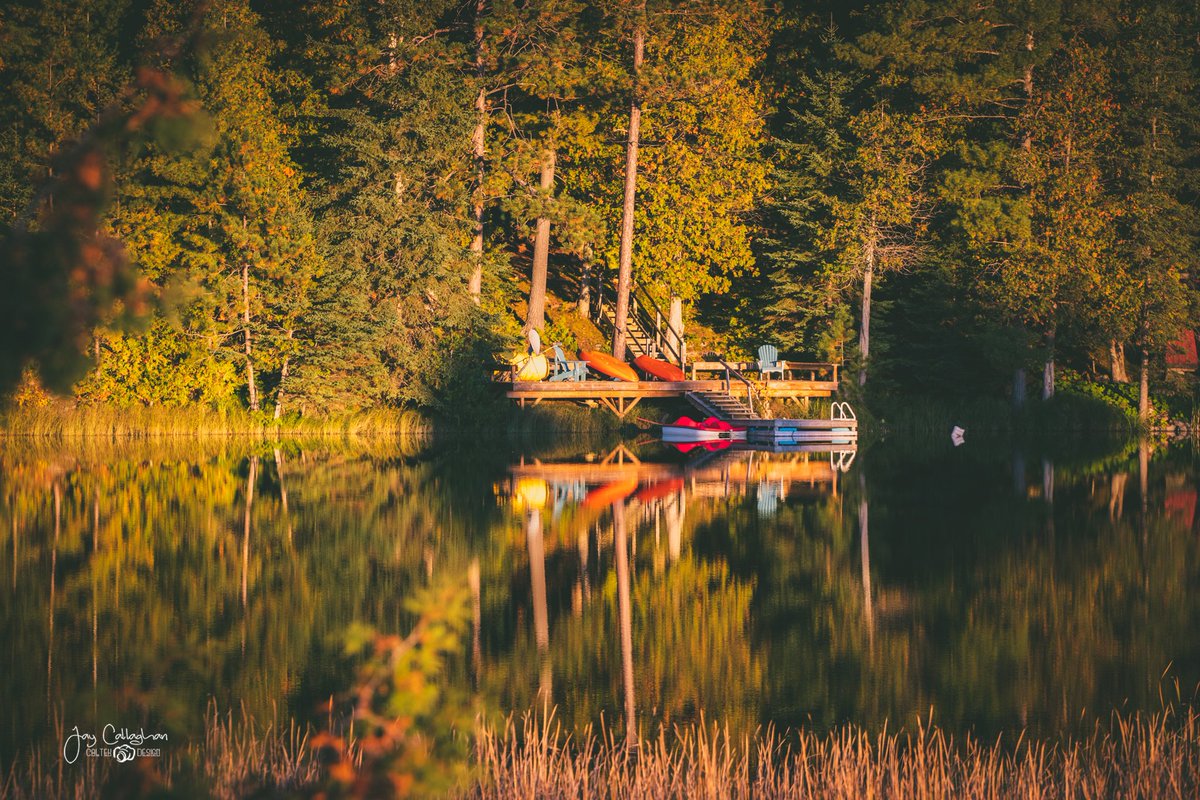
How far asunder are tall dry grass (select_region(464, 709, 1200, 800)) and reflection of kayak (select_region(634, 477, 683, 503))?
42.6 feet

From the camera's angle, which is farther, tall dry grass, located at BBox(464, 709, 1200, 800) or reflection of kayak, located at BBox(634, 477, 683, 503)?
reflection of kayak, located at BBox(634, 477, 683, 503)

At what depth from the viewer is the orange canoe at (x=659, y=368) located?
3731 centimetres

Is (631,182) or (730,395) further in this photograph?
(631,182)

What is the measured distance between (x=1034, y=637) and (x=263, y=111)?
106ft

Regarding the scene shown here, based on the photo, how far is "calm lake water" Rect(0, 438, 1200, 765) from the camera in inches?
343

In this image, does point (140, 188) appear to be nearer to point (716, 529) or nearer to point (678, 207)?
point (678, 207)

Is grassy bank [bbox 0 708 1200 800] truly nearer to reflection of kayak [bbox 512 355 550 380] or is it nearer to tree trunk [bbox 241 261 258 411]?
reflection of kayak [bbox 512 355 550 380]

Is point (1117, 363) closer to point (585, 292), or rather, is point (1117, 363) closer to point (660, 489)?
point (585, 292)

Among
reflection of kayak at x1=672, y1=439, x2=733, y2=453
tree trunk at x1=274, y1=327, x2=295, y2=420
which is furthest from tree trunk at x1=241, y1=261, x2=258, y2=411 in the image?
reflection of kayak at x1=672, y1=439, x2=733, y2=453

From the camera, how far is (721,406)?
119 ft

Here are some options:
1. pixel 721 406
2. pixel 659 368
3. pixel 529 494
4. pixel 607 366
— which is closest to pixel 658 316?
pixel 659 368

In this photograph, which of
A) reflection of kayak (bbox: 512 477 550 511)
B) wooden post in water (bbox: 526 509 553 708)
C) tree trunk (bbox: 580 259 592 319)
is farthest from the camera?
tree trunk (bbox: 580 259 592 319)

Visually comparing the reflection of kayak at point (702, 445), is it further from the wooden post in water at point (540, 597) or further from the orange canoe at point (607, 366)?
the wooden post in water at point (540, 597)

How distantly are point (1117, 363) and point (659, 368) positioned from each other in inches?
544
